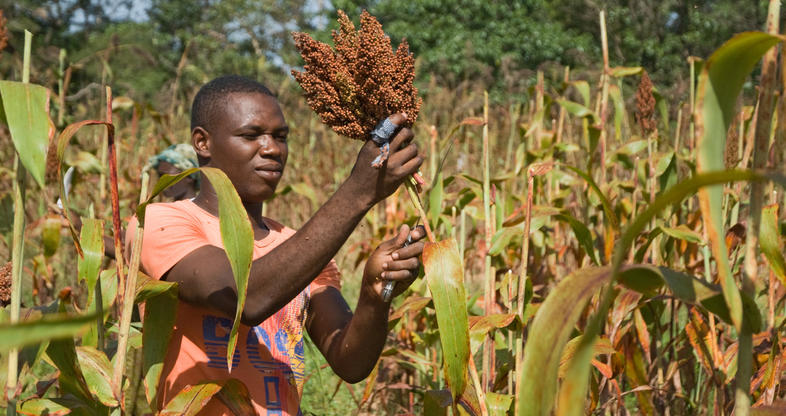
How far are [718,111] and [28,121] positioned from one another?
0.91m

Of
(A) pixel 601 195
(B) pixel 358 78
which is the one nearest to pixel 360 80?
(B) pixel 358 78

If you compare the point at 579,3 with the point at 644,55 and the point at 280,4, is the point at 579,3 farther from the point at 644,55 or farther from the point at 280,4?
the point at 280,4

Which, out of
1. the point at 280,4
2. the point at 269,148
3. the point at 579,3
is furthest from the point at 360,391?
the point at 280,4

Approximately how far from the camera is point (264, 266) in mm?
1403

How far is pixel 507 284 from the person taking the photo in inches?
77.4

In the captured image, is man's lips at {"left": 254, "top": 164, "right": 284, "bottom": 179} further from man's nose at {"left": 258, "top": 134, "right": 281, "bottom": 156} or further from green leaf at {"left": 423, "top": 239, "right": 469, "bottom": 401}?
green leaf at {"left": 423, "top": 239, "right": 469, "bottom": 401}

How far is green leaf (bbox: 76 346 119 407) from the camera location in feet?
4.59

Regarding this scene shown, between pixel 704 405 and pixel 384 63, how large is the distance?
184 cm

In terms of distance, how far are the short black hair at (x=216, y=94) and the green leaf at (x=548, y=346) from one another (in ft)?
4.08

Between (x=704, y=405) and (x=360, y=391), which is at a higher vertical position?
(x=704, y=405)

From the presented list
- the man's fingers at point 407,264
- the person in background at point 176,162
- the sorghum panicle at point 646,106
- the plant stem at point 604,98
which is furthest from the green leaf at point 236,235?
the person in background at point 176,162

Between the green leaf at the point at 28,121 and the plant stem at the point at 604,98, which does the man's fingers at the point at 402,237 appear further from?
the plant stem at the point at 604,98

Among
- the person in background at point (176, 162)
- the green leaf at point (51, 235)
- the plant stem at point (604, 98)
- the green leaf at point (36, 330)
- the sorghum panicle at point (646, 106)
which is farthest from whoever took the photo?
the person in background at point (176, 162)

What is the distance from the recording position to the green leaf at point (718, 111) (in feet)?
2.49
